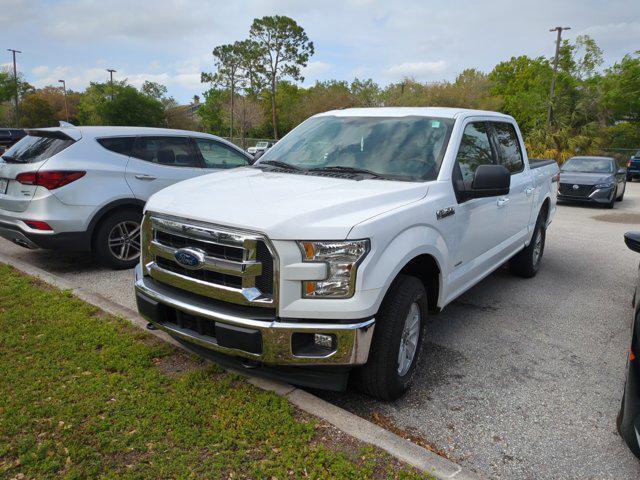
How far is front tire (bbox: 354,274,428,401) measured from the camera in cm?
299

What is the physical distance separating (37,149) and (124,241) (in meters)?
1.38

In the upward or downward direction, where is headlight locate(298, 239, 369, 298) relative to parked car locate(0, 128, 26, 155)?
downward

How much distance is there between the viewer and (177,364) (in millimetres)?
3617

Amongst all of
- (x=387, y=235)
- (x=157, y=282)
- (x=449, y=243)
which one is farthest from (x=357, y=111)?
(x=157, y=282)

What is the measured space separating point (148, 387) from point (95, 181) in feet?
10.8

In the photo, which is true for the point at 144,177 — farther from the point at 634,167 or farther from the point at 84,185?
the point at 634,167

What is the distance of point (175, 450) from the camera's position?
2.66m

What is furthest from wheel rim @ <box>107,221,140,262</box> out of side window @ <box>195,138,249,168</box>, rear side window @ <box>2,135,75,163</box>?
side window @ <box>195,138,249,168</box>

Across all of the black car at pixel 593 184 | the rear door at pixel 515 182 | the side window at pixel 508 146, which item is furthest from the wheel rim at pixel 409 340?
the black car at pixel 593 184

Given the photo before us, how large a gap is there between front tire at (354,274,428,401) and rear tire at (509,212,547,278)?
10.8ft

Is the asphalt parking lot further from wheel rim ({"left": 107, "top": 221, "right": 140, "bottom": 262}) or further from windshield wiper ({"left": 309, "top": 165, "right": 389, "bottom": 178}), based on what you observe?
windshield wiper ({"left": 309, "top": 165, "right": 389, "bottom": 178})

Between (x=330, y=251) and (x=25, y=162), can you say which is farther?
(x=25, y=162)

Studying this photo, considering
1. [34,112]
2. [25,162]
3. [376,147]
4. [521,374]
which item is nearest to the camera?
[521,374]

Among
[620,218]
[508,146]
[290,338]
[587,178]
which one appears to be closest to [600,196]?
[587,178]
